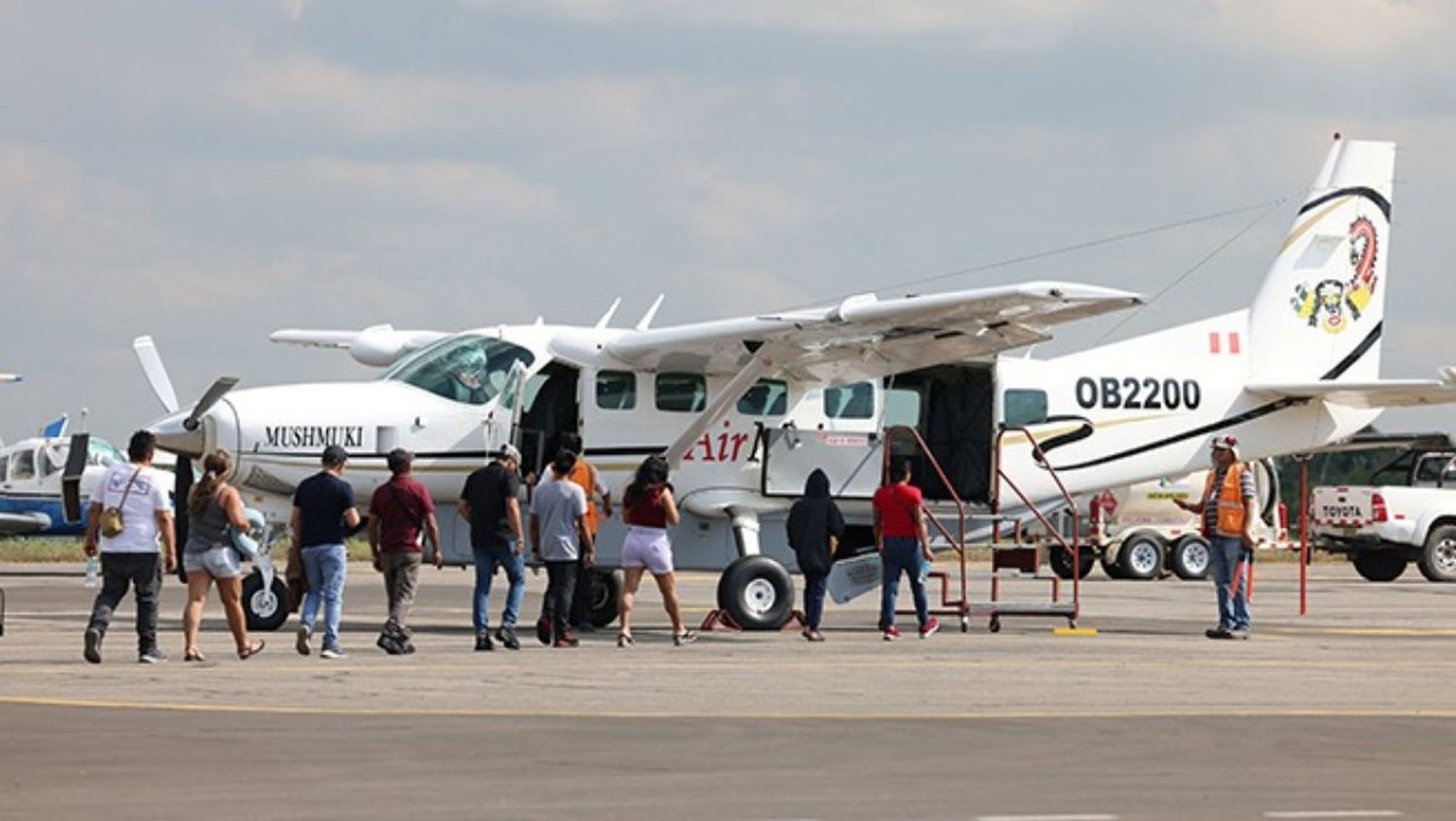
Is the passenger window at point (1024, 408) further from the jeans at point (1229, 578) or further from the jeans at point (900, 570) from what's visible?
the jeans at point (900, 570)

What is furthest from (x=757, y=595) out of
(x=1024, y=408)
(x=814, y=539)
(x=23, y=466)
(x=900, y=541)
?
(x=23, y=466)

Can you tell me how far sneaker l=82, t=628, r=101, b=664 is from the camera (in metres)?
17.6

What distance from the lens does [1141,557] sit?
39406 millimetres

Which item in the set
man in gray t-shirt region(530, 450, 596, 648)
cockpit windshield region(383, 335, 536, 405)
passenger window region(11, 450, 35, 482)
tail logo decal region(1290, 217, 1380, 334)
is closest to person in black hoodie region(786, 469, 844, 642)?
man in gray t-shirt region(530, 450, 596, 648)

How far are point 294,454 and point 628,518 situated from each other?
3.76 m

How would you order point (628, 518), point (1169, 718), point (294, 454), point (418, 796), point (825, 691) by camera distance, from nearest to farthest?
1. point (418, 796)
2. point (1169, 718)
3. point (825, 691)
4. point (628, 518)
5. point (294, 454)

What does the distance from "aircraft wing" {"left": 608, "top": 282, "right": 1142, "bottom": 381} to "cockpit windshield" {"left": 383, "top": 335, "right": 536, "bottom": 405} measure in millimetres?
1070

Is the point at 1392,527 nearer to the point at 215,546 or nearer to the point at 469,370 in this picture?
the point at 469,370

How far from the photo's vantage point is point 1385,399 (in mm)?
29859

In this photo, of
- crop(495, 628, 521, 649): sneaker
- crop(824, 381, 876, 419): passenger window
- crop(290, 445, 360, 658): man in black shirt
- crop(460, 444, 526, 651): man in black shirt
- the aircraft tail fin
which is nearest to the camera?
crop(290, 445, 360, 658): man in black shirt

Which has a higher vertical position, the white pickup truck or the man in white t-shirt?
the white pickup truck

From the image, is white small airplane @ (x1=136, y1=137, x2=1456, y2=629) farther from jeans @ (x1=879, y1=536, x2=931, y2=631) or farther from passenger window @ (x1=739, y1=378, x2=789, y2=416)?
jeans @ (x1=879, y1=536, x2=931, y2=631)

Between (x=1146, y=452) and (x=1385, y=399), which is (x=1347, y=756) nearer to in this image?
(x=1146, y=452)


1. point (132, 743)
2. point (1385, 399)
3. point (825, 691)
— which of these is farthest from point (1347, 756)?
point (1385, 399)
